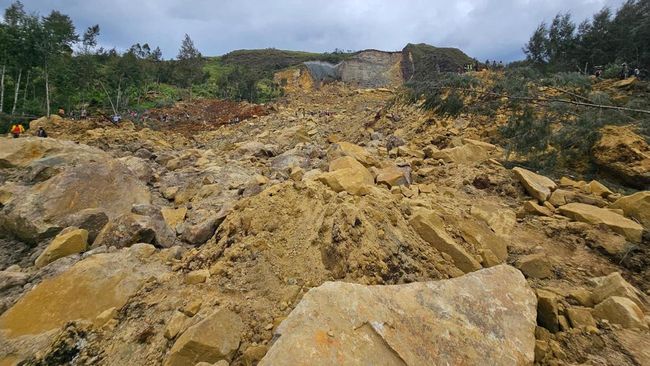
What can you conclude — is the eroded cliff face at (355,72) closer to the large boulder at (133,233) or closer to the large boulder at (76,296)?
the large boulder at (133,233)

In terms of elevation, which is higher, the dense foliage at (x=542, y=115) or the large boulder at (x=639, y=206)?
the dense foliage at (x=542, y=115)

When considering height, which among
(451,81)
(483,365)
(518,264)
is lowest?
(518,264)

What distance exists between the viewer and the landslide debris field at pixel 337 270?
5.88ft

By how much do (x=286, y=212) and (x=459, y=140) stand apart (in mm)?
5105

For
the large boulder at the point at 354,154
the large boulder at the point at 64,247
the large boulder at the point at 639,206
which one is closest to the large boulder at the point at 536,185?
the large boulder at the point at 639,206

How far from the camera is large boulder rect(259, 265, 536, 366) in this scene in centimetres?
156

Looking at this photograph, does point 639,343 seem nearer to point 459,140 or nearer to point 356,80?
point 459,140

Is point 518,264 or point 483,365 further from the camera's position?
point 518,264

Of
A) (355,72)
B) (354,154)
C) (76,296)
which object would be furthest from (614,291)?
(355,72)

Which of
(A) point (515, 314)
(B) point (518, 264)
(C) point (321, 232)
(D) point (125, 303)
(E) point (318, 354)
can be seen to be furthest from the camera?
(B) point (518, 264)

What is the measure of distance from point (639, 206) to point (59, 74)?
84.4 feet

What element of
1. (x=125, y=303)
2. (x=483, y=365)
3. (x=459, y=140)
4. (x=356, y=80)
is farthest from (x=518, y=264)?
(x=356, y=80)

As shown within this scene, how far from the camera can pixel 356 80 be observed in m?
28.6

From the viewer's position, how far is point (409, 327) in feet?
5.71
